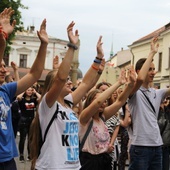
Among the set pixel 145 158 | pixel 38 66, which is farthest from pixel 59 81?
pixel 145 158

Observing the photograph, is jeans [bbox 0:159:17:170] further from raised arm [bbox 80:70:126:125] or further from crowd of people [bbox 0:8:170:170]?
raised arm [bbox 80:70:126:125]

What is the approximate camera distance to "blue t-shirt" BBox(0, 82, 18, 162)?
12.8ft

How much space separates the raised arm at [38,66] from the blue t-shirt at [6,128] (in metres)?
0.11

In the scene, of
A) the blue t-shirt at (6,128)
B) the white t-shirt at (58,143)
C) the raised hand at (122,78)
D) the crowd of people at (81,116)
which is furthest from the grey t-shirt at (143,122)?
the blue t-shirt at (6,128)

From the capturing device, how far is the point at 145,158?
5262mm

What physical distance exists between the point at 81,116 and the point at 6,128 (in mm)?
1451

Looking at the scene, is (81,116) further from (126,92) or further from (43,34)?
(43,34)

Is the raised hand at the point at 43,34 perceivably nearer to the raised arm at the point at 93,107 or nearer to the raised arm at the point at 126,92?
the raised arm at the point at 93,107

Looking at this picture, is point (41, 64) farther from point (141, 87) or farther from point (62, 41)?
point (62, 41)

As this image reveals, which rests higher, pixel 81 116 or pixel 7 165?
pixel 81 116

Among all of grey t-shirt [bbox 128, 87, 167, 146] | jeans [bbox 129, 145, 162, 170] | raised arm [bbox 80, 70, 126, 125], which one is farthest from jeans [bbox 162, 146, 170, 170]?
raised arm [bbox 80, 70, 126, 125]

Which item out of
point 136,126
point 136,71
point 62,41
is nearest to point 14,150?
point 136,126

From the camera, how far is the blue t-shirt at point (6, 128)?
12.8 feet

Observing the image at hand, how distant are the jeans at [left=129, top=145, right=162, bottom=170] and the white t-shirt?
1.36 m
